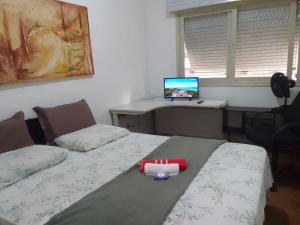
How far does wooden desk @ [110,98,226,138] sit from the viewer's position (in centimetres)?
328

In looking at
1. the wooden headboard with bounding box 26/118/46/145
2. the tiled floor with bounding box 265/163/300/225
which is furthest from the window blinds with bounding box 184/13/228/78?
the wooden headboard with bounding box 26/118/46/145

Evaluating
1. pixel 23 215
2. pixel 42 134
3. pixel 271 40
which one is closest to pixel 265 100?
pixel 271 40

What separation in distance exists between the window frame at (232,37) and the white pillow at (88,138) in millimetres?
2000

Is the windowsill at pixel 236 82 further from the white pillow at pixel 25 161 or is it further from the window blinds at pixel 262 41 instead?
the white pillow at pixel 25 161

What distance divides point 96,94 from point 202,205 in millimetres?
2192

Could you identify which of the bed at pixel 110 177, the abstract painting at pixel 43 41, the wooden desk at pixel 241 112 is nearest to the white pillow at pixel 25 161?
the bed at pixel 110 177

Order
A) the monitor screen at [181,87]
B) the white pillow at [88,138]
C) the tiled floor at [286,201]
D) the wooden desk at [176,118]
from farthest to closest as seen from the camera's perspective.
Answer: the monitor screen at [181,87] → the wooden desk at [176,118] → the white pillow at [88,138] → the tiled floor at [286,201]

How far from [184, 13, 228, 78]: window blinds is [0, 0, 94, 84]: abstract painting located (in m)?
1.76

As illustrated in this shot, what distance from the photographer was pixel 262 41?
328 centimetres

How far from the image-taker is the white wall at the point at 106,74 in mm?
2207

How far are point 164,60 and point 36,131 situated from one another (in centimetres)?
250

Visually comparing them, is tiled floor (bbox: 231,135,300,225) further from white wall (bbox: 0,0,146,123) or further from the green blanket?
white wall (bbox: 0,0,146,123)

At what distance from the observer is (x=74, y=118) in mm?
2377

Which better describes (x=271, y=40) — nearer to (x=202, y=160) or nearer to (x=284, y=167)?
(x=284, y=167)
